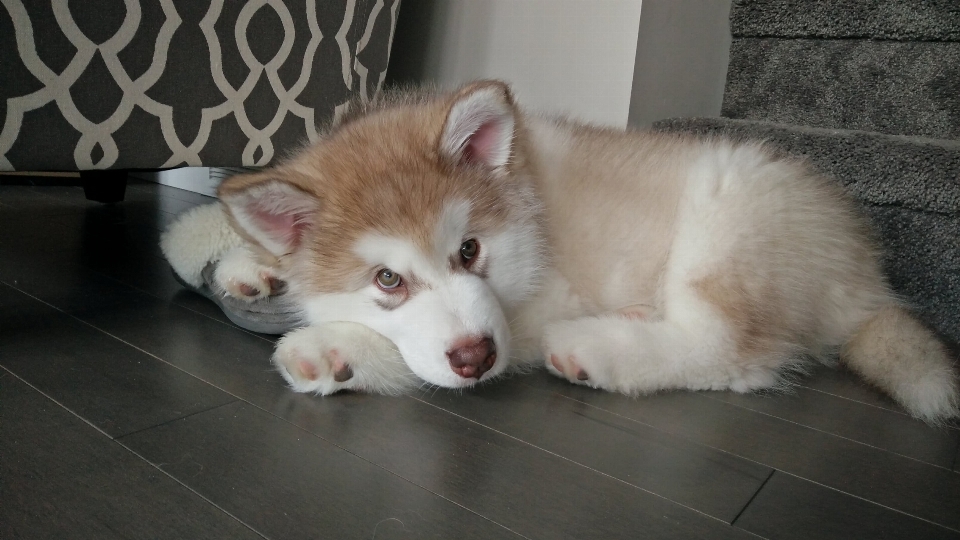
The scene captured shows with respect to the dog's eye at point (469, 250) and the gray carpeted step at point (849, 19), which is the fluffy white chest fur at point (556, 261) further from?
the gray carpeted step at point (849, 19)

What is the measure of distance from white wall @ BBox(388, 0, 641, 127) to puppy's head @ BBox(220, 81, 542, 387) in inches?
37.4

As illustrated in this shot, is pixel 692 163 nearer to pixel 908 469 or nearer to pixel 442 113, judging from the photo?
pixel 442 113

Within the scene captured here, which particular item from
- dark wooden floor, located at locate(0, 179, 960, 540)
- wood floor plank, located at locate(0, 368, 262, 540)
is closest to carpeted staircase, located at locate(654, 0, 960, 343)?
dark wooden floor, located at locate(0, 179, 960, 540)

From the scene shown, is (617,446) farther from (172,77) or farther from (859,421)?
(172,77)

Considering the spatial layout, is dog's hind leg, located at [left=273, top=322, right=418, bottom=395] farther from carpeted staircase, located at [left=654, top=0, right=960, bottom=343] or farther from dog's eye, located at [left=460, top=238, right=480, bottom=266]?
carpeted staircase, located at [left=654, top=0, right=960, bottom=343]

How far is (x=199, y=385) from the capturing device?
1410mm

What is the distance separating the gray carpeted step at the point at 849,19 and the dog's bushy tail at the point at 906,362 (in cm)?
126

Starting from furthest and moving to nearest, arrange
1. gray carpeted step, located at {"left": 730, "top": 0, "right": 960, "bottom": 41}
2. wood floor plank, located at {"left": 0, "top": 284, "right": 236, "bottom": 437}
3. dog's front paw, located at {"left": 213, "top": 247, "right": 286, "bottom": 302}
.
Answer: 1. gray carpeted step, located at {"left": 730, "top": 0, "right": 960, "bottom": 41}
2. dog's front paw, located at {"left": 213, "top": 247, "right": 286, "bottom": 302}
3. wood floor plank, located at {"left": 0, "top": 284, "right": 236, "bottom": 437}

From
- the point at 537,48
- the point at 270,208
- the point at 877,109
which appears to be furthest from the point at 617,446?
the point at 877,109

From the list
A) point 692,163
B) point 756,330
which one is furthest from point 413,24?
point 756,330

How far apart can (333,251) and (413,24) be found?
6.11 ft

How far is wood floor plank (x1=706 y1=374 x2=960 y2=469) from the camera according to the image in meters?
1.31

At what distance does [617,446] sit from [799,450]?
13.8 inches

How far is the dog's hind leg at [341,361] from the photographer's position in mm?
1397
